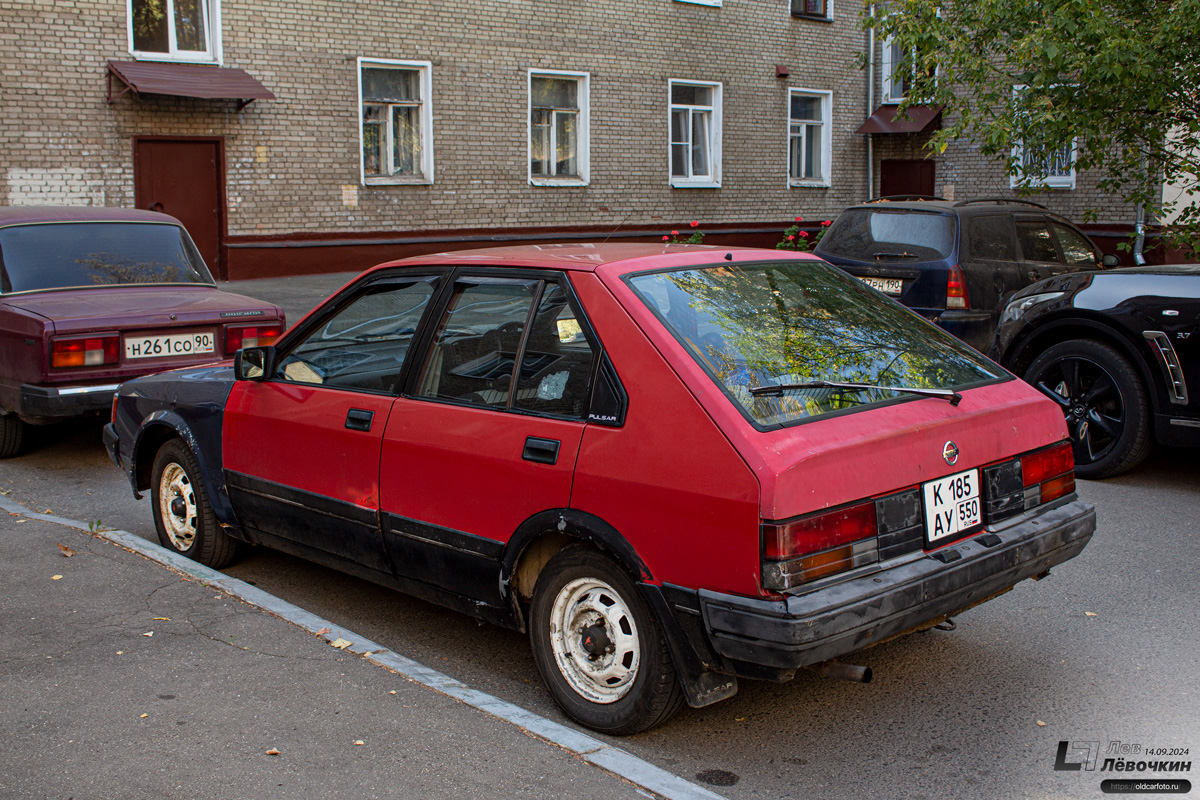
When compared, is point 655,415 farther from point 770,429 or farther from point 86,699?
point 86,699

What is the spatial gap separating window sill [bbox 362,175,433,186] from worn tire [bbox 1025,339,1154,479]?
1336 centimetres

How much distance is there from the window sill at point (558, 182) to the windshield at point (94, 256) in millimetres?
12198

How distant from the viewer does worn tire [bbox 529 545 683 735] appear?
3406mm

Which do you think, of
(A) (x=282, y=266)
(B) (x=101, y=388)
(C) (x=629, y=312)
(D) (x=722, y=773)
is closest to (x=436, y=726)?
(D) (x=722, y=773)

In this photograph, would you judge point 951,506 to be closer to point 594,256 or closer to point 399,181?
point 594,256

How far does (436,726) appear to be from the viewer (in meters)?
3.51

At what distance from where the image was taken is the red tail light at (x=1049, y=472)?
152 inches

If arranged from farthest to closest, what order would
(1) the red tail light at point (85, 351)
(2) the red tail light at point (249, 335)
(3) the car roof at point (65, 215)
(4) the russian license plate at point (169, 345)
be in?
(3) the car roof at point (65, 215) → (2) the red tail light at point (249, 335) → (4) the russian license plate at point (169, 345) → (1) the red tail light at point (85, 351)

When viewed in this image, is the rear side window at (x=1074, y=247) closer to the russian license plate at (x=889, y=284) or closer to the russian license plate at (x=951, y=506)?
the russian license plate at (x=889, y=284)

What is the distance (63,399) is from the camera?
7.07 metres

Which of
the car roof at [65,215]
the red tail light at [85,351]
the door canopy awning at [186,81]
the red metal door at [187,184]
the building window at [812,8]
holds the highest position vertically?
the building window at [812,8]

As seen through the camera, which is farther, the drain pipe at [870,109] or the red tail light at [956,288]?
the drain pipe at [870,109]

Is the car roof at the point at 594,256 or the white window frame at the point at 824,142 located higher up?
the white window frame at the point at 824,142

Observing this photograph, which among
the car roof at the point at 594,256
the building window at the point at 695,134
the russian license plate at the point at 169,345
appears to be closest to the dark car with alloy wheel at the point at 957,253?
the russian license plate at the point at 169,345
